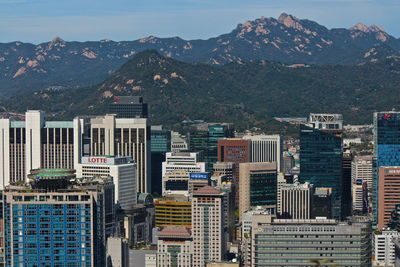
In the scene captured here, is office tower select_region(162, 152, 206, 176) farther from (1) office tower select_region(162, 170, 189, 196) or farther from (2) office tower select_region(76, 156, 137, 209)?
(2) office tower select_region(76, 156, 137, 209)

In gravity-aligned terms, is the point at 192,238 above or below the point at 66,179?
below

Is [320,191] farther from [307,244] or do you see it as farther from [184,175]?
[307,244]

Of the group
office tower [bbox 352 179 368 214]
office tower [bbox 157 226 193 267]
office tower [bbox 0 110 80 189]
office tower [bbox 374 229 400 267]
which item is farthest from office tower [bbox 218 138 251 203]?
office tower [bbox 157 226 193 267]

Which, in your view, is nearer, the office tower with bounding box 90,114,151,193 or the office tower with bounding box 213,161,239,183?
the office tower with bounding box 213,161,239,183

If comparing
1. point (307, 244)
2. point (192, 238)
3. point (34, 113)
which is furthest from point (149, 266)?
point (34, 113)

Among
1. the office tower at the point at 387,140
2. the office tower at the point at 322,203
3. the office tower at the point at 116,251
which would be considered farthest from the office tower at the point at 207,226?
the office tower at the point at 387,140

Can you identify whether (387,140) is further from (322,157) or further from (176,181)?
(176,181)

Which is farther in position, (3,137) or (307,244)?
(3,137)
